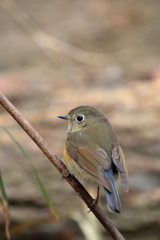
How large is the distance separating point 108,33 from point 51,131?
9.24ft

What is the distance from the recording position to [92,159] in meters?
3.18

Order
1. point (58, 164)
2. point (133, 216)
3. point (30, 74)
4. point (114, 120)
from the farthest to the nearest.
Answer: point (30, 74) < point (114, 120) < point (133, 216) < point (58, 164)

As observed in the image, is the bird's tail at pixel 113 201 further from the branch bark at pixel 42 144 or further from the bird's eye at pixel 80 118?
the bird's eye at pixel 80 118

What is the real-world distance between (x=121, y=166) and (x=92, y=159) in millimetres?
214


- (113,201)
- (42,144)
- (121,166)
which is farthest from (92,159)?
(42,144)

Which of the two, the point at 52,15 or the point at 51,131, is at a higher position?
the point at 52,15

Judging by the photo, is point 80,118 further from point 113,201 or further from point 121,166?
point 113,201

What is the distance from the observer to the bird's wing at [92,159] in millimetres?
2991

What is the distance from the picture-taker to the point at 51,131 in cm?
534

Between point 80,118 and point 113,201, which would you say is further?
point 80,118

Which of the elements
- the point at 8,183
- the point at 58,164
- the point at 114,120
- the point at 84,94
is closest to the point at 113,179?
the point at 58,164

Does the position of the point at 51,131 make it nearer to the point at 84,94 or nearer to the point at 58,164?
the point at 84,94

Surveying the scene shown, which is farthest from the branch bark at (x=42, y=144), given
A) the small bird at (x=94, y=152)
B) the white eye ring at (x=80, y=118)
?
the white eye ring at (x=80, y=118)

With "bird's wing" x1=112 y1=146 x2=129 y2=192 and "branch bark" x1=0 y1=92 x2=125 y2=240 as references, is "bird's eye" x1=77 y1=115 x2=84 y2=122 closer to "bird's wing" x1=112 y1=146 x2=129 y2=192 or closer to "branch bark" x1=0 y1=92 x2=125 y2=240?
"bird's wing" x1=112 y1=146 x2=129 y2=192
